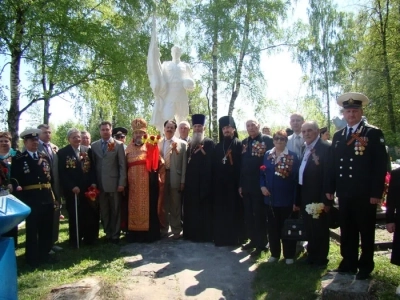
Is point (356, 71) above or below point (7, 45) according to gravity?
above

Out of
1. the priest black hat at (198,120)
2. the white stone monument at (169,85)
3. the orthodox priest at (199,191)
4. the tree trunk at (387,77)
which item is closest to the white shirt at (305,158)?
the orthodox priest at (199,191)

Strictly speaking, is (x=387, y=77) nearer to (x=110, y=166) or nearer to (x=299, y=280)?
(x=110, y=166)

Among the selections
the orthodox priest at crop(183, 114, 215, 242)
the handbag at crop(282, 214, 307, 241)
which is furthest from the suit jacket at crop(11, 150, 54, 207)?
the handbag at crop(282, 214, 307, 241)

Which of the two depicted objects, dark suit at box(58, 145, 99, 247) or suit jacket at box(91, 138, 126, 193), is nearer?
dark suit at box(58, 145, 99, 247)

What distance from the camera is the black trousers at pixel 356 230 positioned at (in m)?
3.84

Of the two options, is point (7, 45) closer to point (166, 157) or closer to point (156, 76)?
point (156, 76)

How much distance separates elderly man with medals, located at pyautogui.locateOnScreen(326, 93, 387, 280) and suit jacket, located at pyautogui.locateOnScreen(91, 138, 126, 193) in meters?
3.24

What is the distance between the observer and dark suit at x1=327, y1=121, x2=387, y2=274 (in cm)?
380

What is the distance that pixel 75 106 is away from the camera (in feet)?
42.7

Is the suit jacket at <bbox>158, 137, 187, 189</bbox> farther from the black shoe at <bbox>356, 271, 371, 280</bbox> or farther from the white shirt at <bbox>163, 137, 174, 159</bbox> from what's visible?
the black shoe at <bbox>356, 271, 371, 280</bbox>

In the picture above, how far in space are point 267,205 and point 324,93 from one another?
22.4 meters

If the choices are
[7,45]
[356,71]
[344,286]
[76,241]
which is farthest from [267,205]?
[356,71]

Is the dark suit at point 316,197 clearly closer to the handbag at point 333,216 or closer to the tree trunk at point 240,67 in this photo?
the handbag at point 333,216

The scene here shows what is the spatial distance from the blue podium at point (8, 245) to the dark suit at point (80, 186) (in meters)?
2.63
